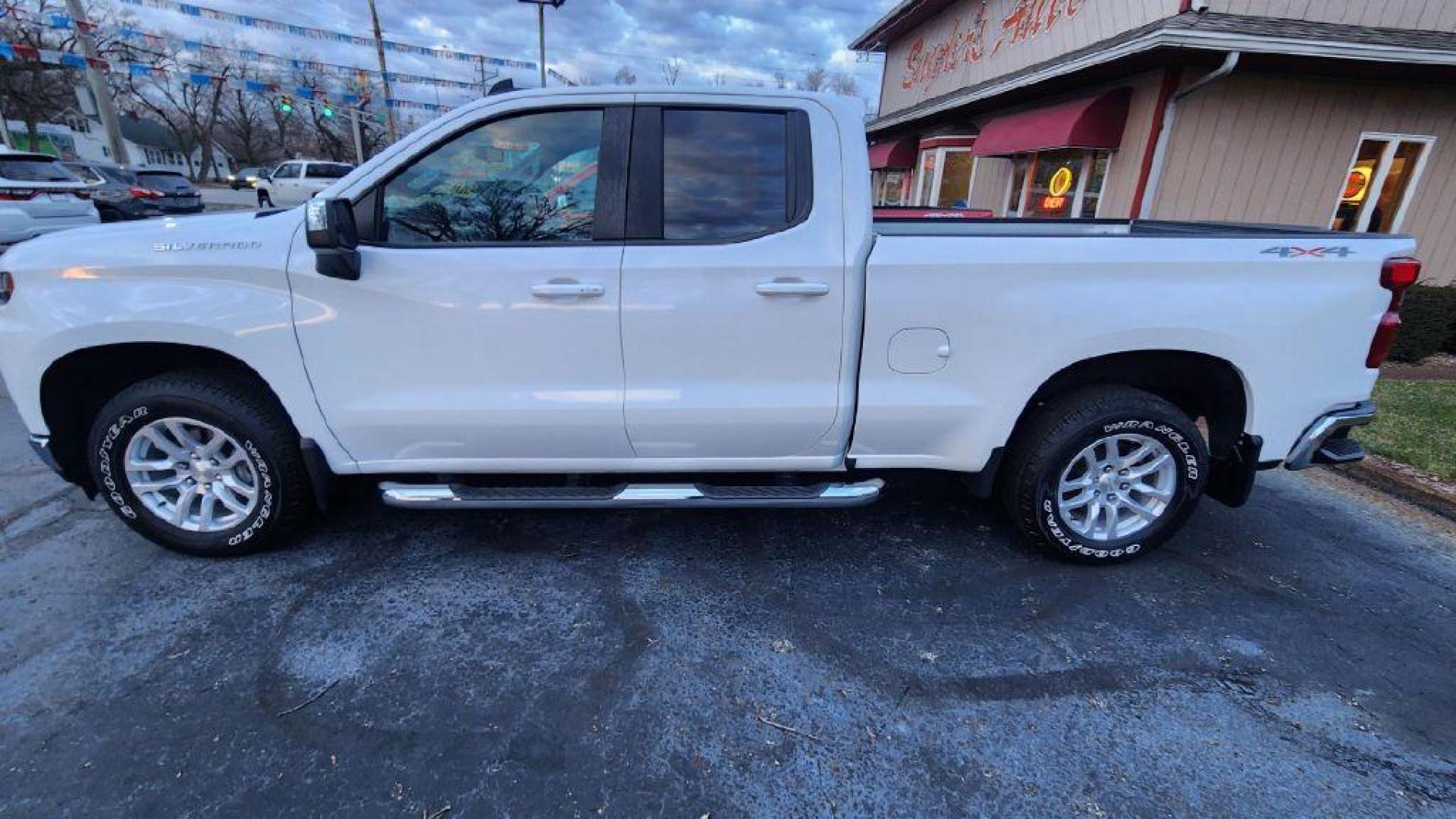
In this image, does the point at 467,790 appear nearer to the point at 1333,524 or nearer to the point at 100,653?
the point at 100,653

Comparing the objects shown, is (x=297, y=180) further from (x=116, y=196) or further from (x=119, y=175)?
(x=116, y=196)

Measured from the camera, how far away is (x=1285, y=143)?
27.2 feet

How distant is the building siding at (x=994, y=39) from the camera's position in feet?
28.4

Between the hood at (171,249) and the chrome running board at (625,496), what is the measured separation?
41.8 inches

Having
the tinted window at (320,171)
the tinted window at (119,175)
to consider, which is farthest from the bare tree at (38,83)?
the tinted window at (119,175)

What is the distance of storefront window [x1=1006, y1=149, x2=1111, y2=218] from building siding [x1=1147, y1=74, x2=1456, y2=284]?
116cm

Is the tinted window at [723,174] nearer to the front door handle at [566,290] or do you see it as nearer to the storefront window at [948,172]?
the front door handle at [566,290]

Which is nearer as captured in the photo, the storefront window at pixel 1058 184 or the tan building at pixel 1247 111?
the tan building at pixel 1247 111

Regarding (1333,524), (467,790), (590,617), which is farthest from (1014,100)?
(467,790)

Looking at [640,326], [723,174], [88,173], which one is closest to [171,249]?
[640,326]

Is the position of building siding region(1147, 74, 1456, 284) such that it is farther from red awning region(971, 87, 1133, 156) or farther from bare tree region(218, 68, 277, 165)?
bare tree region(218, 68, 277, 165)

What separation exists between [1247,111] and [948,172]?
652 centimetres

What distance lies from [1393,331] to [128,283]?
5.10 metres

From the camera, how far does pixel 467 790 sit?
1.97 m
